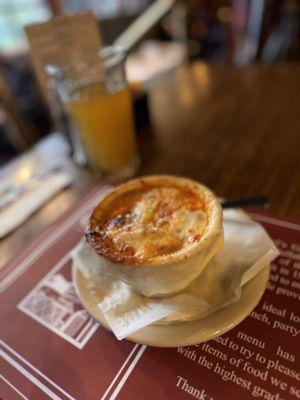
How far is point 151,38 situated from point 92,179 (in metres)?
2.78

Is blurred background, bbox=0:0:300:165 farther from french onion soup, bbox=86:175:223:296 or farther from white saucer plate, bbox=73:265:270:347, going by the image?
white saucer plate, bbox=73:265:270:347

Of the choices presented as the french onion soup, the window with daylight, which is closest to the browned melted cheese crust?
the french onion soup

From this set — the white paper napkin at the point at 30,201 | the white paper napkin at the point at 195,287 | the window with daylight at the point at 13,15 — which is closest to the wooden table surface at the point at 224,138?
the white paper napkin at the point at 30,201

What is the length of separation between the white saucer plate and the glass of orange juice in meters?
0.44

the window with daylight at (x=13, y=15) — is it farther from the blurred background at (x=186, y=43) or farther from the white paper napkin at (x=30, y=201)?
the white paper napkin at (x=30, y=201)

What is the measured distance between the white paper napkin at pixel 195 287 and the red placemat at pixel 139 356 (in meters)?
0.04

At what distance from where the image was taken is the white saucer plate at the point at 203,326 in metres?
0.40

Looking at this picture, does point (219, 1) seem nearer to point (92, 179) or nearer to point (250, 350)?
point (92, 179)

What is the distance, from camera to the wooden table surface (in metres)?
0.70

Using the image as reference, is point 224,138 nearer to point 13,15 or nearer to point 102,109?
point 102,109

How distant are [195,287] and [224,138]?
21.0 inches

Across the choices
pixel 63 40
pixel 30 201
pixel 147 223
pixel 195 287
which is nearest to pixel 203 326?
pixel 195 287

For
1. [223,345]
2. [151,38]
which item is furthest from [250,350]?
[151,38]

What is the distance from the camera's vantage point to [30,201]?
740mm
